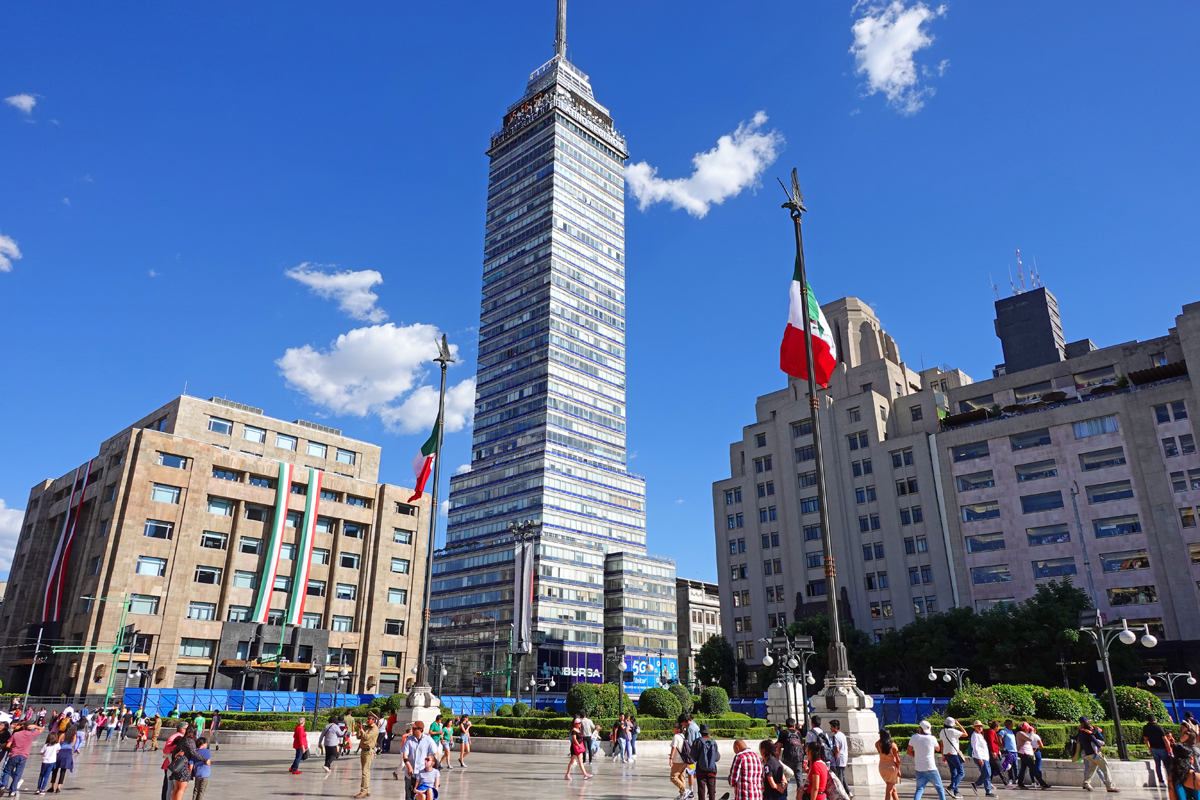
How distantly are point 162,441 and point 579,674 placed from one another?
6872cm

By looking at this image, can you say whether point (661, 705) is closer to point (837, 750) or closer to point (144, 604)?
point (837, 750)

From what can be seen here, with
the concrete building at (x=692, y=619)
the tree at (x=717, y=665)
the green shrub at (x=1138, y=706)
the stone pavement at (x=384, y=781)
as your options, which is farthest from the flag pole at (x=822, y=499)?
the concrete building at (x=692, y=619)

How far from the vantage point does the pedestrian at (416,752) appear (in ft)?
48.9

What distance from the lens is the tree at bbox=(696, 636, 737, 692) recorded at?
79.6 meters

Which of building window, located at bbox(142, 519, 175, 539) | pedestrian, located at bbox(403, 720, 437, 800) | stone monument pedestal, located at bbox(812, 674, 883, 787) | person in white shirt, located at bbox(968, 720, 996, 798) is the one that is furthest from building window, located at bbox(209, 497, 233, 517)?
person in white shirt, located at bbox(968, 720, 996, 798)

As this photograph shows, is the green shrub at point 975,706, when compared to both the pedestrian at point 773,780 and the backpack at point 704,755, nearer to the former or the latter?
the backpack at point 704,755

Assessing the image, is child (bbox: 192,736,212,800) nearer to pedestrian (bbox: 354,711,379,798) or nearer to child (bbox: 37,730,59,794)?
pedestrian (bbox: 354,711,379,798)

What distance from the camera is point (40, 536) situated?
74500 mm

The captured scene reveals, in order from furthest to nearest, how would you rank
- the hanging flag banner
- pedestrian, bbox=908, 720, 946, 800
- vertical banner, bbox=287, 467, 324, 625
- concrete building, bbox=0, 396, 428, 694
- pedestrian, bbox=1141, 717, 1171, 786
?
1. vertical banner, bbox=287, 467, 324, 625
2. the hanging flag banner
3. concrete building, bbox=0, 396, 428, 694
4. pedestrian, bbox=1141, 717, 1171, 786
5. pedestrian, bbox=908, 720, 946, 800

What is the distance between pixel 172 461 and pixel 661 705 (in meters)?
46.4

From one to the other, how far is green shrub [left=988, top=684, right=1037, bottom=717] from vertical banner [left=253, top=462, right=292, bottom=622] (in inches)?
2189

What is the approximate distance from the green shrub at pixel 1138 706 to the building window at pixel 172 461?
211ft

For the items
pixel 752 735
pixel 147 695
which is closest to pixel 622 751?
pixel 752 735

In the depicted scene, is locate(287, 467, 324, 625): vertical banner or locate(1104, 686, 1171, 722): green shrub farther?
locate(287, 467, 324, 625): vertical banner
